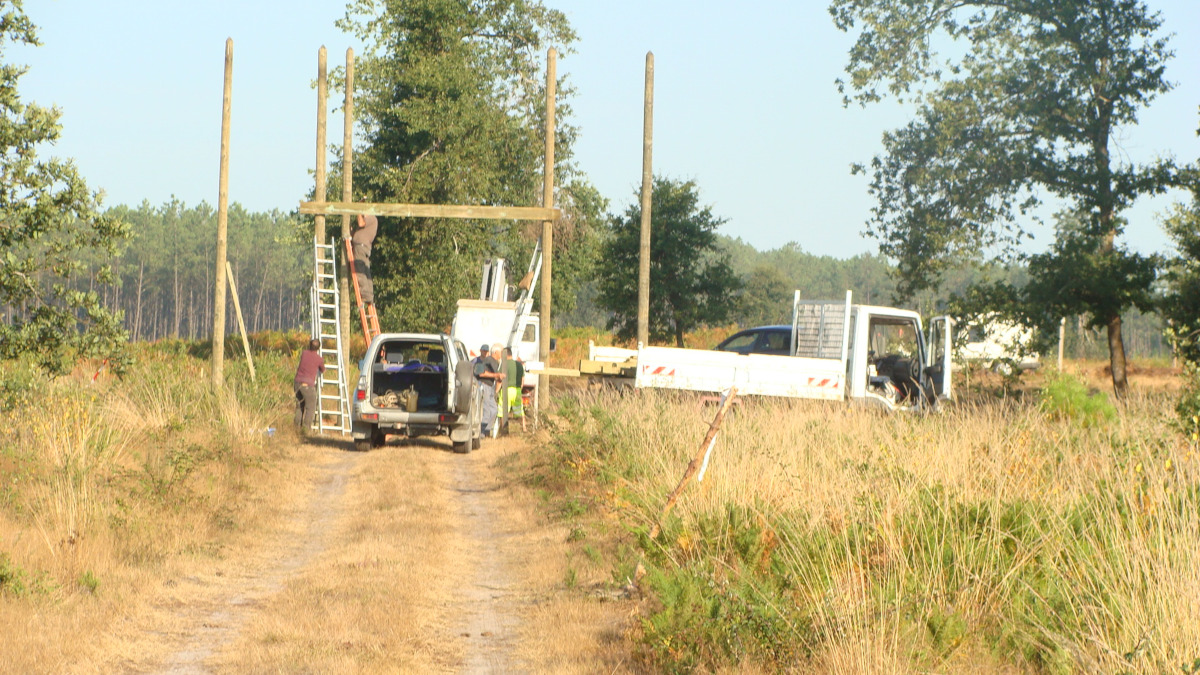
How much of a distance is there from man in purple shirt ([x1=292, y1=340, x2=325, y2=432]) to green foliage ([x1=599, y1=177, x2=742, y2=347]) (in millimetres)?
17667

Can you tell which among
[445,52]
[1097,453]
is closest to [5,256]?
[1097,453]

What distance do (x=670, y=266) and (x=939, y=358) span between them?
1869cm

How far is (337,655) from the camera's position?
739 cm

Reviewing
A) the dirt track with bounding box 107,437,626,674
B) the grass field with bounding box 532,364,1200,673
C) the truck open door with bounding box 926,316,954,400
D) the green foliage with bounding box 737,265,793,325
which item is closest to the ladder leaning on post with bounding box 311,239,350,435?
the dirt track with bounding box 107,437,626,674

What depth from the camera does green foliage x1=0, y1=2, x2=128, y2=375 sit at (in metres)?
12.4

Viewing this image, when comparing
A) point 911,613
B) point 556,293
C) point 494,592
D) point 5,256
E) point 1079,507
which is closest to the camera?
point 911,613

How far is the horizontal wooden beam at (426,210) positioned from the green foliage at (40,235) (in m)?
12.5

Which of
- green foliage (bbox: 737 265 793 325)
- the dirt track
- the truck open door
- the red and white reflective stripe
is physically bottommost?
the dirt track

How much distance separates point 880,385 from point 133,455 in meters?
12.4

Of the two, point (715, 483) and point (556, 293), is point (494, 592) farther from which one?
point (556, 293)

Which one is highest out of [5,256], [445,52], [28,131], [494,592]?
[445,52]

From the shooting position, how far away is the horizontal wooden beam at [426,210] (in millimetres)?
25266

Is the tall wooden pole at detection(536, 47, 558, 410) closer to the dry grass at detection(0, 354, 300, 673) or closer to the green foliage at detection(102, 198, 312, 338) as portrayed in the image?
the dry grass at detection(0, 354, 300, 673)

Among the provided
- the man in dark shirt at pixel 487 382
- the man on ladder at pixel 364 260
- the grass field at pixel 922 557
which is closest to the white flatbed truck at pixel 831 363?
the man in dark shirt at pixel 487 382
